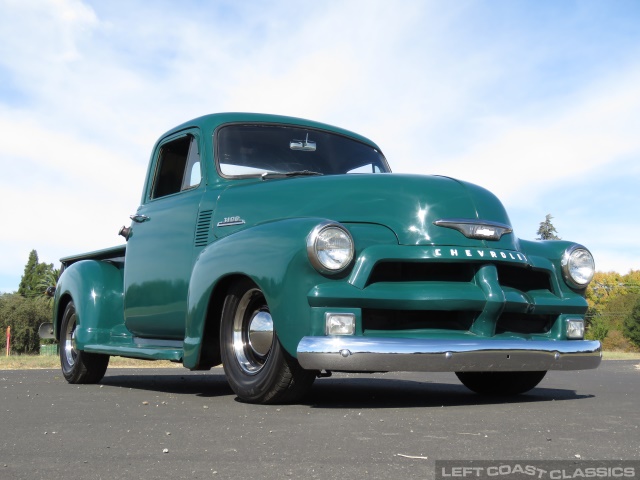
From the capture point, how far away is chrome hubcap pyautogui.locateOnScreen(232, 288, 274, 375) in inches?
195

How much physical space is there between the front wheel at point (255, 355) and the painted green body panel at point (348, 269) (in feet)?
0.53

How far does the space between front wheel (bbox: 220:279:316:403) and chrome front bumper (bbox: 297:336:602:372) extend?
1.08ft

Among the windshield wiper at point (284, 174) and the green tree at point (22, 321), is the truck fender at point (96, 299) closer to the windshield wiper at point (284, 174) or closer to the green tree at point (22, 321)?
the windshield wiper at point (284, 174)

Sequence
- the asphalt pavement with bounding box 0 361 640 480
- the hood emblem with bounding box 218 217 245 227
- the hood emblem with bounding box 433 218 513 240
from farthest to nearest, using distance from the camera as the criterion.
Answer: the hood emblem with bounding box 218 217 245 227 < the hood emblem with bounding box 433 218 513 240 < the asphalt pavement with bounding box 0 361 640 480

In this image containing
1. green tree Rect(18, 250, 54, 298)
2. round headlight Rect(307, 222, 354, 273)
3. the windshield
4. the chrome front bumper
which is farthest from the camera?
green tree Rect(18, 250, 54, 298)

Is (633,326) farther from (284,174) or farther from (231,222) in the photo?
(231,222)

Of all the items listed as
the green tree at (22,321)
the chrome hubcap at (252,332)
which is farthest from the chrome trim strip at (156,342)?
the green tree at (22,321)

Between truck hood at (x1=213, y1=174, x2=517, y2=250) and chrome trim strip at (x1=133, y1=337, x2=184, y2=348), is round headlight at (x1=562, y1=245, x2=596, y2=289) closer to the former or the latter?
truck hood at (x1=213, y1=174, x2=517, y2=250)

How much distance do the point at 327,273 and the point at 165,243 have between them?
2.24 m

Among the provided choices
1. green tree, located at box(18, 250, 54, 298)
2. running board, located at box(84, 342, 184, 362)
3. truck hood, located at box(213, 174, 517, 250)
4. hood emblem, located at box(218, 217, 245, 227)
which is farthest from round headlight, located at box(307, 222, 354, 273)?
green tree, located at box(18, 250, 54, 298)

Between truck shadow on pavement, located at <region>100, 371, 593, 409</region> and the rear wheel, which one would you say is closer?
truck shadow on pavement, located at <region>100, 371, 593, 409</region>

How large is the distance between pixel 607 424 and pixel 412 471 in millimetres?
1655

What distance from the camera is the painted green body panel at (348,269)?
4.63 metres

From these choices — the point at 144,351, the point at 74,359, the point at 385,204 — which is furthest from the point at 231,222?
the point at 74,359
